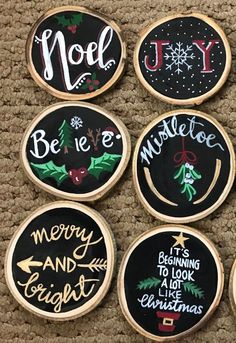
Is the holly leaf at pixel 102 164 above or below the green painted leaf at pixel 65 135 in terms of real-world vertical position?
below

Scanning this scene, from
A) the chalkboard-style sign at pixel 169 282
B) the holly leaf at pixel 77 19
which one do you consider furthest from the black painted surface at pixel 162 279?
the holly leaf at pixel 77 19

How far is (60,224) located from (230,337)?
284 mm

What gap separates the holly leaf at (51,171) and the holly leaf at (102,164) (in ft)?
0.13

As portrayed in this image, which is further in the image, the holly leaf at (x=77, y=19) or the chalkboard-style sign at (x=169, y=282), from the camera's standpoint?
the holly leaf at (x=77, y=19)

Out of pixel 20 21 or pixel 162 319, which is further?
pixel 20 21

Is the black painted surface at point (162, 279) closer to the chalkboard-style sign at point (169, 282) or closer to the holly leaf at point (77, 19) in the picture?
the chalkboard-style sign at point (169, 282)

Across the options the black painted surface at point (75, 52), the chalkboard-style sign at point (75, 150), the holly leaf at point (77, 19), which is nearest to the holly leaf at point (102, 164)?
the chalkboard-style sign at point (75, 150)

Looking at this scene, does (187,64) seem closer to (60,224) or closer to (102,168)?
(102,168)

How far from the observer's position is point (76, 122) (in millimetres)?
896

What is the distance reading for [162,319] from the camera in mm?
824

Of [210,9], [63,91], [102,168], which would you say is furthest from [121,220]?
[210,9]

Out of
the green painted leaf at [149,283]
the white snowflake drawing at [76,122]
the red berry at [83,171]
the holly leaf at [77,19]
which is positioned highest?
the holly leaf at [77,19]

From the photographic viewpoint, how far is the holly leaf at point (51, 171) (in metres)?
0.88

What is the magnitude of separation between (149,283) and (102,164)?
0.18 metres
